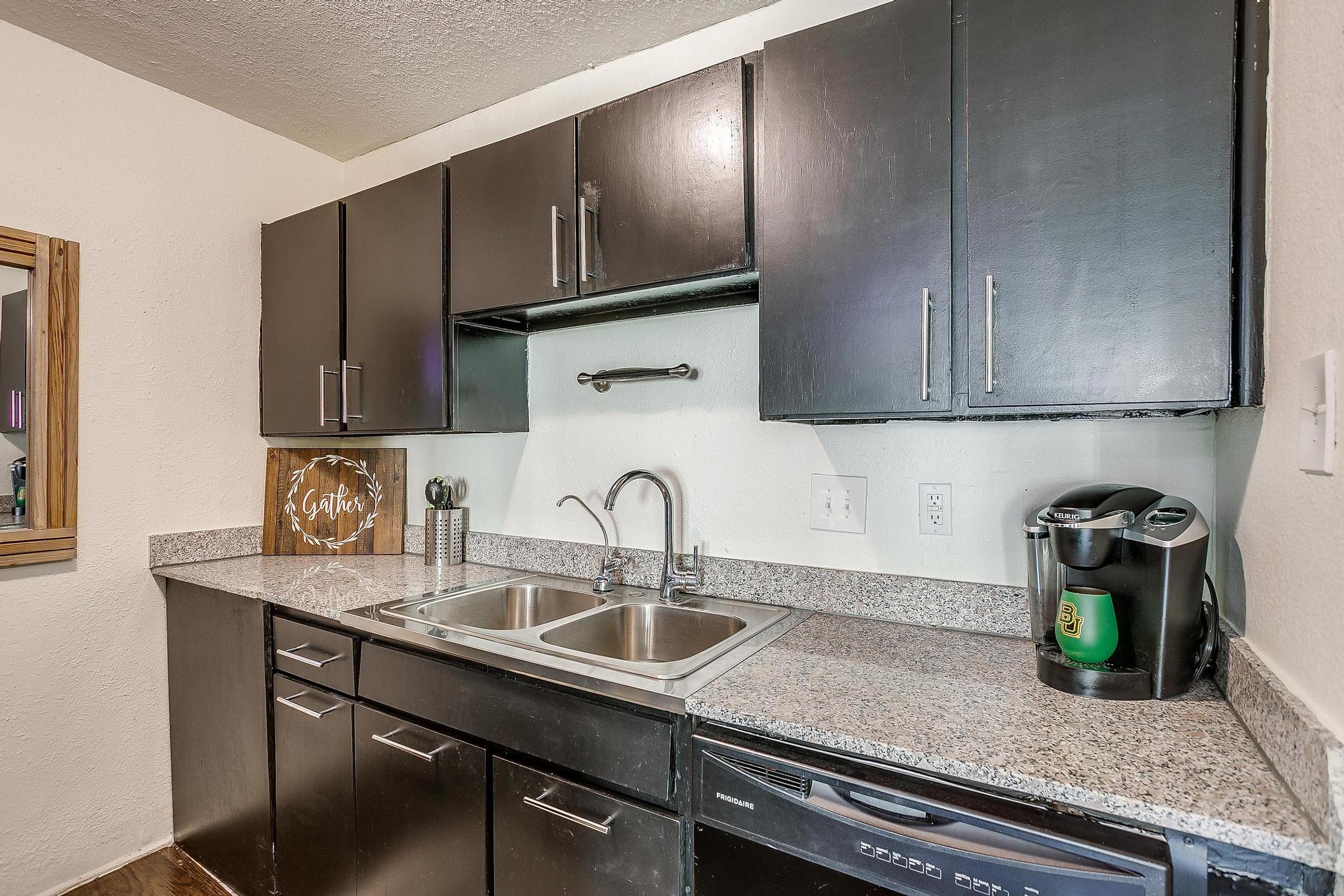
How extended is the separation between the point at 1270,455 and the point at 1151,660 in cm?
36

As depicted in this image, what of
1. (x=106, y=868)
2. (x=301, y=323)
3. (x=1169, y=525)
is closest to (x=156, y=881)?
(x=106, y=868)

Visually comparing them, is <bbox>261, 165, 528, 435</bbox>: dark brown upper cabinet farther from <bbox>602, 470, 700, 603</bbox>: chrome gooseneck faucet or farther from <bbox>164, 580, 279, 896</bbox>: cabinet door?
<bbox>164, 580, 279, 896</bbox>: cabinet door

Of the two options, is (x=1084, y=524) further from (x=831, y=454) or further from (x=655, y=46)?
(x=655, y=46)

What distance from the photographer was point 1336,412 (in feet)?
2.33

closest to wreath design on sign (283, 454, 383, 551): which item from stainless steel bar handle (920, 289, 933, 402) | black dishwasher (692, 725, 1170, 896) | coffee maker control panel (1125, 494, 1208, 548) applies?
black dishwasher (692, 725, 1170, 896)

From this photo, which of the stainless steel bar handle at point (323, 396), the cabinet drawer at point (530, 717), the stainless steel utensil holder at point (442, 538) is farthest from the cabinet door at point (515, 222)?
the cabinet drawer at point (530, 717)

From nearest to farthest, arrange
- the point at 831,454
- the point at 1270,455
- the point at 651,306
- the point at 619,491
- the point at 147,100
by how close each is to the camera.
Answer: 1. the point at 1270,455
2. the point at 831,454
3. the point at 651,306
4. the point at 619,491
5. the point at 147,100

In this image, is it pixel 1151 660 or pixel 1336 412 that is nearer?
pixel 1336 412

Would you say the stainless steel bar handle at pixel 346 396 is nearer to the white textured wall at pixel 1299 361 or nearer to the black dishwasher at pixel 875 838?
the black dishwasher at pixel 875 838

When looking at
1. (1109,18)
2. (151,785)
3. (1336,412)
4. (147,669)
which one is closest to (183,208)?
(147,669)

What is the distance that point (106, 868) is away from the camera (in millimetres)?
2000

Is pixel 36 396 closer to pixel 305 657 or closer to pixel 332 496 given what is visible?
pixel 332 496

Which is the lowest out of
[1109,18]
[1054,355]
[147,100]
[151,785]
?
[151,785]

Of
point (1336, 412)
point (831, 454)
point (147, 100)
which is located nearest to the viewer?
point (1336, 412)
